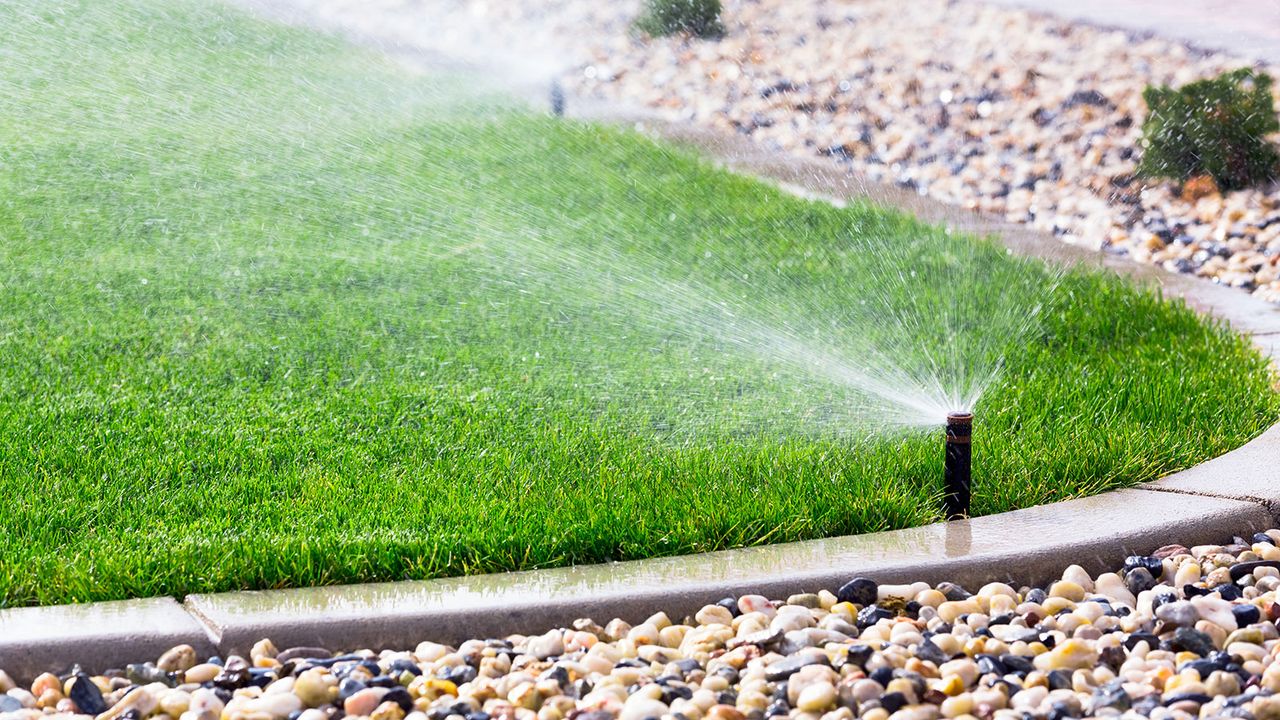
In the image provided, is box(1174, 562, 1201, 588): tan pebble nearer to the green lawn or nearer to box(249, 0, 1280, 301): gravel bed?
the green lawn

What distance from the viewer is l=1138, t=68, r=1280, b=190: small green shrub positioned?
709cm

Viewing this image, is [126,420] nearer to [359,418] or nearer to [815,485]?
[359,418]

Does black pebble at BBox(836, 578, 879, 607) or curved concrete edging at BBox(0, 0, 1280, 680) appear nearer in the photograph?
curved concrete edging at BBox(0, 0, 1280, 680)

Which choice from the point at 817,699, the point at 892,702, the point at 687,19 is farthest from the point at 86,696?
the point at 687,19

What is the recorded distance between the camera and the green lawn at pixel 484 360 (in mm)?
3135

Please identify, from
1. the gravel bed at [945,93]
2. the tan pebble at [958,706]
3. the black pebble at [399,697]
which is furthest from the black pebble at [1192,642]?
the gravel bed at [945,93]

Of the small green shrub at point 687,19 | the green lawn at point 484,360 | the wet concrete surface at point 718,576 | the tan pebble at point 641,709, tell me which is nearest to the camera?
the tan pebble at point 641,709

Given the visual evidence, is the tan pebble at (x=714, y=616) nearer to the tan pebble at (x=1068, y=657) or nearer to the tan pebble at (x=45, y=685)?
the tan pebble at (x=1068, y=657)

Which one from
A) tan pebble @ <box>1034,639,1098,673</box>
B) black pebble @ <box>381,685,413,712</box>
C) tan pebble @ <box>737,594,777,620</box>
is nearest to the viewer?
black pebble @ <box>381,685,413,712</box>

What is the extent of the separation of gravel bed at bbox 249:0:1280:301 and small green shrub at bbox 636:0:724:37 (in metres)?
0.15

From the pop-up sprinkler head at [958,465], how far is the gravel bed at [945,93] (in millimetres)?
3133

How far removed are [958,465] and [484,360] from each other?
6.16ft

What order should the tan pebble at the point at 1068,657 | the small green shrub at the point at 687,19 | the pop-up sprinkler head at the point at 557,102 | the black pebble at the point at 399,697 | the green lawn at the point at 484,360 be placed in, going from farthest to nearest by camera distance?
1. the small green shrub at the point at 687,19
2. the pop-up sprinkler head at the point at 557,102
3. the green lawn at the point at 484,360
4. the tan pebble at the point at 1068,657
5. the black pebble at the point at 399,697

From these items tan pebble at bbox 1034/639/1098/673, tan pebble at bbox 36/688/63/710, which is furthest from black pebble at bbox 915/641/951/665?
tan pebble at bbox 36/688/63/710
